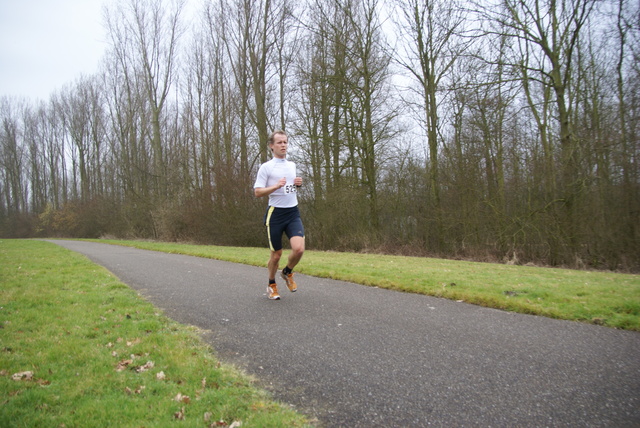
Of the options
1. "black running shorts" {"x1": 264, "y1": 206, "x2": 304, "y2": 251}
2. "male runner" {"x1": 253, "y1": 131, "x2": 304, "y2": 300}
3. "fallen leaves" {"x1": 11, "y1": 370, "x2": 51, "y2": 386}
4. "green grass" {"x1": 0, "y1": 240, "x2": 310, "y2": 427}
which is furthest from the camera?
"black running shorts" {"x1": 264, "y1": 206, "x2": 304, "y2": 251}

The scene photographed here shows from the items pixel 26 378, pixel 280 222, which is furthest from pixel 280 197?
pixel 26 378

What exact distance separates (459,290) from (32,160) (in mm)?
74744

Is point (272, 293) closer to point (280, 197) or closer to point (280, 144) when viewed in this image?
point (280, 197)

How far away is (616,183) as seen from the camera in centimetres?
1288

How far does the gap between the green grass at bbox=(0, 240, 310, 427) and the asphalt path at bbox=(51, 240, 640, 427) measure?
27 cm

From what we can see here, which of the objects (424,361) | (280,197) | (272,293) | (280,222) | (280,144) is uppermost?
(280,144)

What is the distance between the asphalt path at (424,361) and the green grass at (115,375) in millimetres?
266

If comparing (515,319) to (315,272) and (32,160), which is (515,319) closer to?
(315,272)

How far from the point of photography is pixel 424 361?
3.04 meters

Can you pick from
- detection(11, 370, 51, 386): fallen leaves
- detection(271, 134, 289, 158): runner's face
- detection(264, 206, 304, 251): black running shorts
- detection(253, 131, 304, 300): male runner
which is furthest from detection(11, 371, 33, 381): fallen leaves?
detection(271, 134, 289, 158): runner's face

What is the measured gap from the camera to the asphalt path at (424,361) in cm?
225

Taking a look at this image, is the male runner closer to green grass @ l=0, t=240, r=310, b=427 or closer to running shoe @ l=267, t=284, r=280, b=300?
→ running shoe @ l=267, t=284, r=280, b=300

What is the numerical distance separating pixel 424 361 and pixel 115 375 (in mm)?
2387

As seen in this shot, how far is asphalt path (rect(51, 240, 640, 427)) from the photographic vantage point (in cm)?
225
